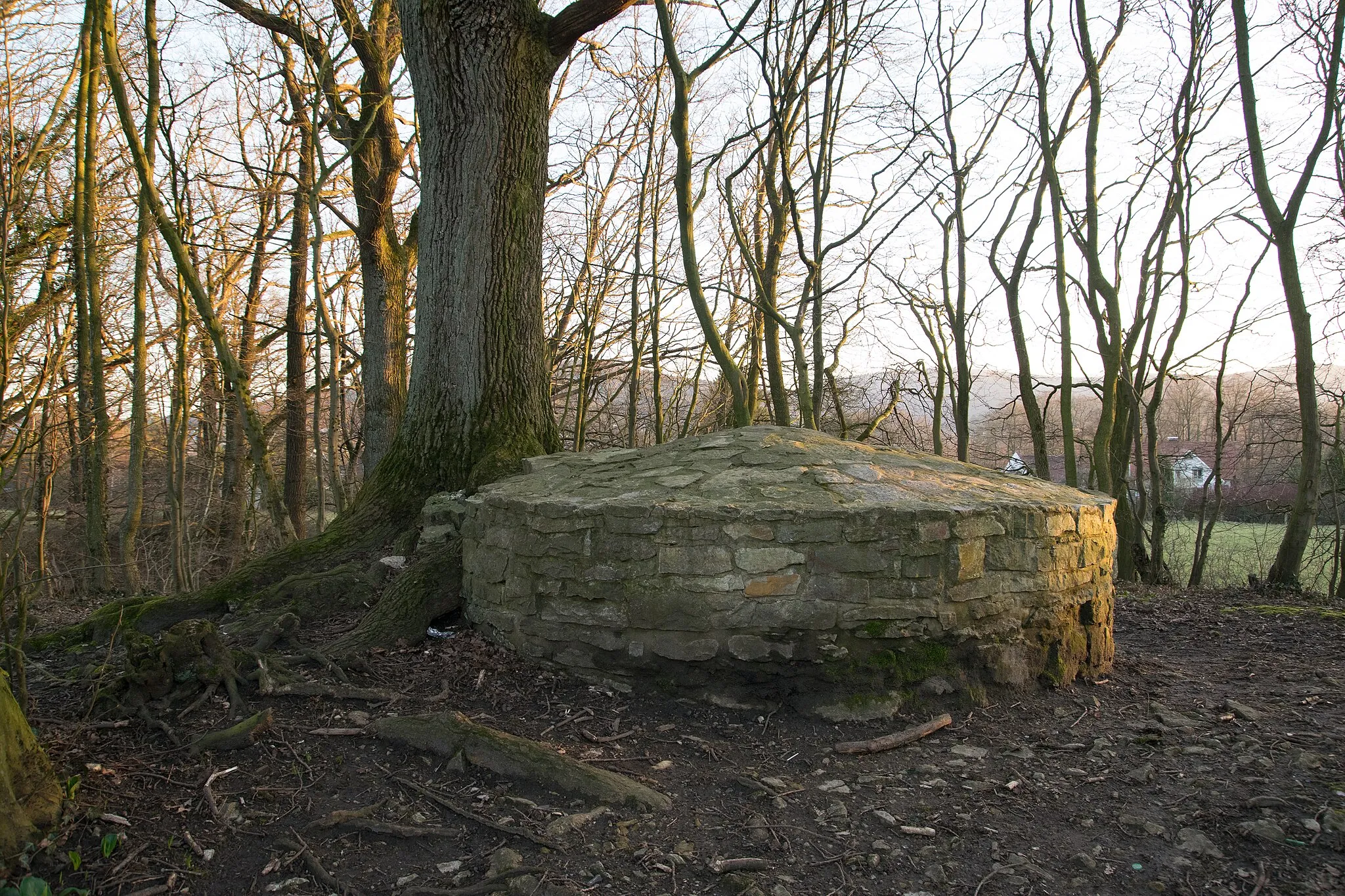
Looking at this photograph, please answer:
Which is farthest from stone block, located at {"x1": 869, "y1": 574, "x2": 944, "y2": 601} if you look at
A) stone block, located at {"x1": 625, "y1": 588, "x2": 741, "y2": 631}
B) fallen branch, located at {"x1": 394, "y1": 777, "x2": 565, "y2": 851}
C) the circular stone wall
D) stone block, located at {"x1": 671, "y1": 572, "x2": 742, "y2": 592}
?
fallen branch, located at {"x1": 394, "y1": 777, "x2": 565, "y2": 851}

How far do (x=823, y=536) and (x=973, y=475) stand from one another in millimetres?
1592

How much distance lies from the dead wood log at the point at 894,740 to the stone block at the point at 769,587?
2.49 ft

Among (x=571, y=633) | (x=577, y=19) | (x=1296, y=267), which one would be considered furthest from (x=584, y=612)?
(x=1296, y=267)

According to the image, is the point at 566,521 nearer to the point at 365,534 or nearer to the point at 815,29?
the point at 365,534

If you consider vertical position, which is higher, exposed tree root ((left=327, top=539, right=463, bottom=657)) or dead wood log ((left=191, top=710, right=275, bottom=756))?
exposed tree root ((left=327, top=539, right=463, bottom=657))

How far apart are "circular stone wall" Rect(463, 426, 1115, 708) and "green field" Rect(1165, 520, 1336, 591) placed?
7872 millimetres

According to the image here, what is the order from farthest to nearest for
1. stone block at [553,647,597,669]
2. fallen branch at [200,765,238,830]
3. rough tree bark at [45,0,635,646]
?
1. rough tree bark at [45,0,635,646]
2. stone block at [553,647,597,669]
3. fallen branch at [200,765,238,830]

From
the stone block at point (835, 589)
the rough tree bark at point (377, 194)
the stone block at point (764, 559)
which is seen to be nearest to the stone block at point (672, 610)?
the stone block at point (764, 559)

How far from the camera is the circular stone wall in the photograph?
3.92 metres

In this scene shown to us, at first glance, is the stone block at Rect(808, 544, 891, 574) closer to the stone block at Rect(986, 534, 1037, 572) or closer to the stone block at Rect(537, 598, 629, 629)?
the stone block at Rect(986, 534, 1037, 572)

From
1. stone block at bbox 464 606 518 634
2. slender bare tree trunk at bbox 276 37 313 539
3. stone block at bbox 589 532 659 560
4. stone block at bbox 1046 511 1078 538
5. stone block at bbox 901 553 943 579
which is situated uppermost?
slender bare tree trunk at bbox 276 37 313 539

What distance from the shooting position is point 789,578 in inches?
154

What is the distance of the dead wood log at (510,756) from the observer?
317cm

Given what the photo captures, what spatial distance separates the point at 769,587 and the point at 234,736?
2.48 meters
